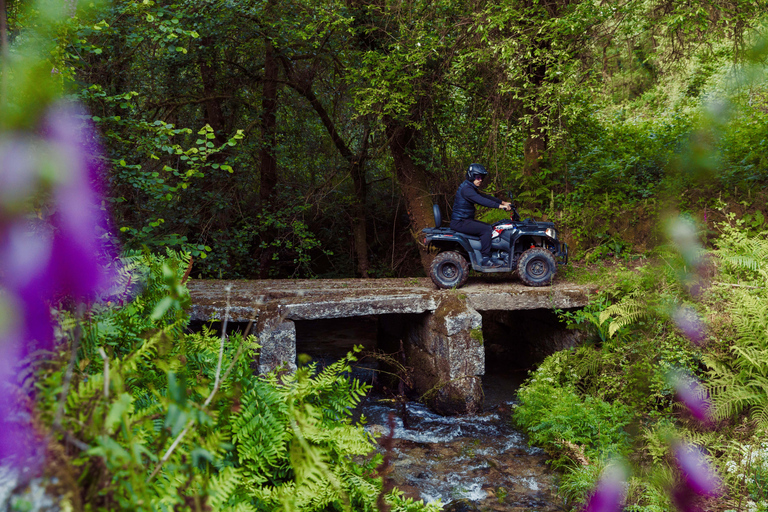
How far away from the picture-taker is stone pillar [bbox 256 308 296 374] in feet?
19.9

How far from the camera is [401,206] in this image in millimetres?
12867

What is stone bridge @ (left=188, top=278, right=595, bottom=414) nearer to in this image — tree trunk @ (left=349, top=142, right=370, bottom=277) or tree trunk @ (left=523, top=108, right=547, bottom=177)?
tree trunk @ (left=523, top=108, right=547, bottom=177)

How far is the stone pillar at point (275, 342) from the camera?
19.9 feet

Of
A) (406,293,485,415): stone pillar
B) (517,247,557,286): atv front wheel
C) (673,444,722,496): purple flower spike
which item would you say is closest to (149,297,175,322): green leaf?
(673,444,722,496): purple flower spike

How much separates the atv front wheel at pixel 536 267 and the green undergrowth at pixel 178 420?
476 cm

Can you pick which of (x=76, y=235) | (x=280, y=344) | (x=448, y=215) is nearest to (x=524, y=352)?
(x=448, y=215)

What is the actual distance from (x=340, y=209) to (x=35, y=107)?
934 cm

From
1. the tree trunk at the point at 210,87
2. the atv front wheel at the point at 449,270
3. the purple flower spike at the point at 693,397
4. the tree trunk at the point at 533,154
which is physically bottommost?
the purple flower spike at the point at 693,397

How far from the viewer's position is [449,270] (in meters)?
6.95

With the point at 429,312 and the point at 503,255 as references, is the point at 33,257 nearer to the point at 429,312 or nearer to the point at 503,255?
the point at 429,312

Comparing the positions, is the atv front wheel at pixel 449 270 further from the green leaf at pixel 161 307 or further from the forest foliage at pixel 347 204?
the green leaf at pixel 161 307

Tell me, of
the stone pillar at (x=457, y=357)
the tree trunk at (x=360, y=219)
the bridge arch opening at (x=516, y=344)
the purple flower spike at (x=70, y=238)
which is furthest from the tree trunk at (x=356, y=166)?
the purple flower spike at (x=70, y=238)

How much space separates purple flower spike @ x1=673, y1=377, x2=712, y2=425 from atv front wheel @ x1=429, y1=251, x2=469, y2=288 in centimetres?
266

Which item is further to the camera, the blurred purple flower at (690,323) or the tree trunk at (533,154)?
the tree trunk at (533,154)
